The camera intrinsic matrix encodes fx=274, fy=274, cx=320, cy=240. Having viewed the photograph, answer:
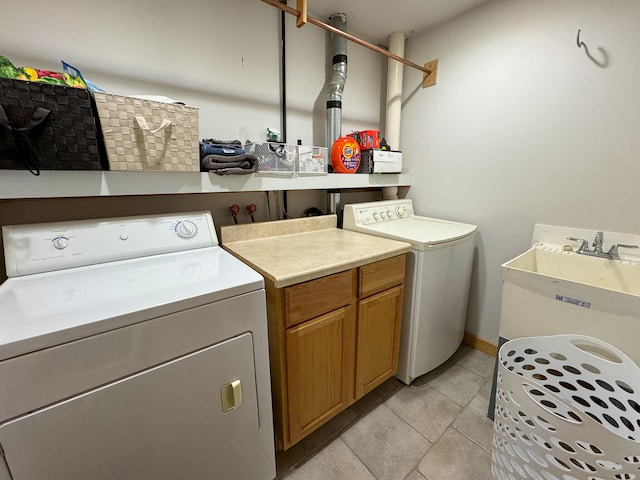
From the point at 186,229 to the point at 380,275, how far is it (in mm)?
953

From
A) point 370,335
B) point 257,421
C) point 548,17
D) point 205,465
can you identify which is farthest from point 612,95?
point 205,465

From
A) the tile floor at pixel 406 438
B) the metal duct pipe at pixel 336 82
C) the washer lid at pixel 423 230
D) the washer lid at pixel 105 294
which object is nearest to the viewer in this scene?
the washer lid at pixel 105 294

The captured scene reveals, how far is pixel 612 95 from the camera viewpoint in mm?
1373

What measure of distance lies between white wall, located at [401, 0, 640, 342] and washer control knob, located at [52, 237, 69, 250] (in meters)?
2.18

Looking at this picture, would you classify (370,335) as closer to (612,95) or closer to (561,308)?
(561,308)

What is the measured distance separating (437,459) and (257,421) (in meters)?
0.89

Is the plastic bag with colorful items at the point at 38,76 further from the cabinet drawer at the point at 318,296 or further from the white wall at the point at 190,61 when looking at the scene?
the cabinet drawer at the point at 318,296

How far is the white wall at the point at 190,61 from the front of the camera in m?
1.14

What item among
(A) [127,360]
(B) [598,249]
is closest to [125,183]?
(A) [127,360]

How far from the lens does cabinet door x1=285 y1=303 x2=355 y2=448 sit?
1.14 metres

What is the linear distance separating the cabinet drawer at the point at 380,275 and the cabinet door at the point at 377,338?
0.13ft

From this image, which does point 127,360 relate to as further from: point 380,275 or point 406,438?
point 406,438

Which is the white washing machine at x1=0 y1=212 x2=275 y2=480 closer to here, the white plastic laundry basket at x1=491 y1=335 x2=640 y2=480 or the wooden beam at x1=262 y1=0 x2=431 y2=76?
the white plastic laundry basket at x1=491 y1=335 x2=640 y2=480

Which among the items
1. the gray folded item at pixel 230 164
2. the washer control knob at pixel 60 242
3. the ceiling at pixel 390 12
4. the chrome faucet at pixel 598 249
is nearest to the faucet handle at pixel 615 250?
the chrome faucet at pixel 598 249
